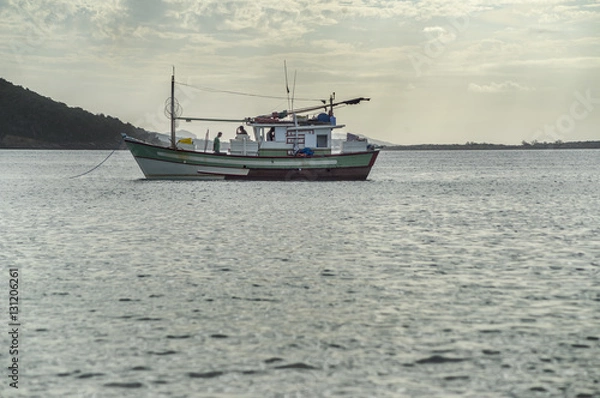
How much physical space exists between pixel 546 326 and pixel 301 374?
4906 mm

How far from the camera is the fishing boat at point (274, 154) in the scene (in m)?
58.0

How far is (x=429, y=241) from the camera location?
2612 cm

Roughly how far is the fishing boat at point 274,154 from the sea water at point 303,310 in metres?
26.3

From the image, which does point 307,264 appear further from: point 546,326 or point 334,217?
point 334,217

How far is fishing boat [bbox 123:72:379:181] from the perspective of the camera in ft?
190

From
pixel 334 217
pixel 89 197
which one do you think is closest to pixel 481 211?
pixel 334 217

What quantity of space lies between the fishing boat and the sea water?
2634cm

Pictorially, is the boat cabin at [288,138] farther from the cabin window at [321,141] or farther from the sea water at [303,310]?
the sea water at [303,310]

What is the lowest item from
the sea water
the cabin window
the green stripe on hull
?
the sea water

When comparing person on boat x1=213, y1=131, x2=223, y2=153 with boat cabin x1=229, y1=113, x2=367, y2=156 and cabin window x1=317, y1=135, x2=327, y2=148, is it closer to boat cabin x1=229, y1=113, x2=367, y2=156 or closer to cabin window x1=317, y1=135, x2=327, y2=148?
boat cabin x1=229, y1=113, x2=367, y2=156

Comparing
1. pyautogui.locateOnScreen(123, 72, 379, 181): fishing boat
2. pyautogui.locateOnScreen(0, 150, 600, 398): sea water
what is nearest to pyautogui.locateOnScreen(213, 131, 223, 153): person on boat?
pyautogui.locateOnScreen(123, 72, 379, 181): fishing boat

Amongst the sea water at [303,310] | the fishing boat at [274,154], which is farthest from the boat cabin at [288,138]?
the sea water at [303,310]

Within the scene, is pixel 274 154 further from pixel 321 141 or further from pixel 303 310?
pixel 303 310

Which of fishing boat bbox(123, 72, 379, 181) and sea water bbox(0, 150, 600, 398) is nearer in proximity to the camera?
sea water bbox(0, 150, 600, 398)
